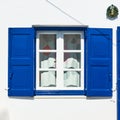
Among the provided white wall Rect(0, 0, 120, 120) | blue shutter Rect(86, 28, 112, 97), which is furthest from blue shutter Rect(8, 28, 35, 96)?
blue shutter Rect(86, 28, 112, 97)

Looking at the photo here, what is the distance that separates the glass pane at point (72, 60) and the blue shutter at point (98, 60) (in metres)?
0.31

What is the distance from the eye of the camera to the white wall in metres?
10.3

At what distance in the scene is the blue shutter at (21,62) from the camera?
33.6 feet

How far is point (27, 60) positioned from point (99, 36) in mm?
1620

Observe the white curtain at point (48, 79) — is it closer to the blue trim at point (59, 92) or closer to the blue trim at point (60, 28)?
the blue trim at point (59, 92)

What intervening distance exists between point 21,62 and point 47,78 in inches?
27.2

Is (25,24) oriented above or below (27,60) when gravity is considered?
above

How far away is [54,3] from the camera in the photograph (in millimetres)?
10312

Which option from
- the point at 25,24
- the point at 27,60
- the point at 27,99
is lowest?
the point at 27,99

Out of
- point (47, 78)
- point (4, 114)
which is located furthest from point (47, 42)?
point (4, 114)

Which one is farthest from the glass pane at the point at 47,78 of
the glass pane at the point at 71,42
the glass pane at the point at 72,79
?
the glass pane at the point at 71,42

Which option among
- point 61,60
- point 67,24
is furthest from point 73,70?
point 67,24

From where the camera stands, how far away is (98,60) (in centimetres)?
1027

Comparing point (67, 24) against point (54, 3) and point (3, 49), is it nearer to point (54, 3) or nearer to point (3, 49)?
point (54, 3)
